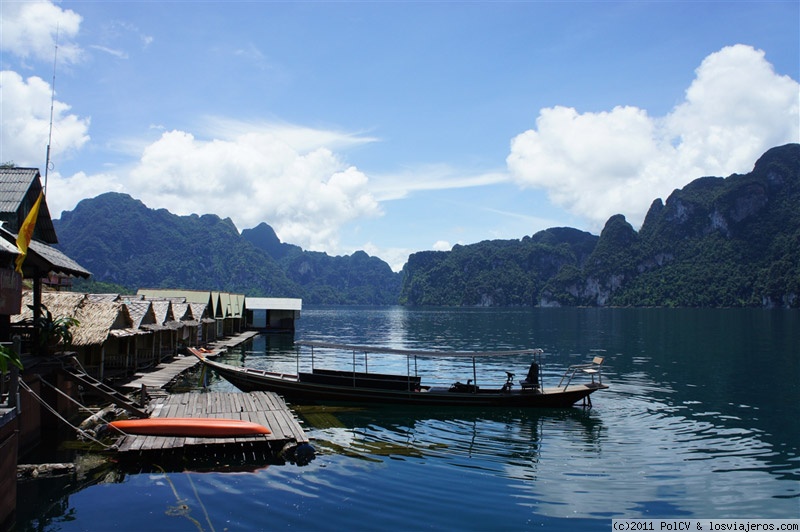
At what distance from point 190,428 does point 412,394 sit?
10175mm

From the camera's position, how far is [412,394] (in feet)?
77.9

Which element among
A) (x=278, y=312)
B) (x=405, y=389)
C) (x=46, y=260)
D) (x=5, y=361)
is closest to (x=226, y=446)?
(x=5, y=361)

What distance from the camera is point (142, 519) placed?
11695 mm

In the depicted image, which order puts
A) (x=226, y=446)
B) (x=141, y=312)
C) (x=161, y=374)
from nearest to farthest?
1. (x=226, y=446)
2. (x=161, y=374)
3. (x=141, y=312)

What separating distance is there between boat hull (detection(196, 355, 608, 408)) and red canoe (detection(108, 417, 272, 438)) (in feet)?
27.1

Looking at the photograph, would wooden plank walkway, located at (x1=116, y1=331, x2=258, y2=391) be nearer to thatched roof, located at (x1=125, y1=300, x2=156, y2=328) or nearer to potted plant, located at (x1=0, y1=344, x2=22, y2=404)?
thatched roof, located at (x1=125, y1=300, x2=156, y2=328)

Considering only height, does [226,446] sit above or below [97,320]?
below

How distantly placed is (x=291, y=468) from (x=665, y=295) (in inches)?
7794

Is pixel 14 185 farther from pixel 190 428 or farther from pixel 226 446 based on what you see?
pixel 226 446

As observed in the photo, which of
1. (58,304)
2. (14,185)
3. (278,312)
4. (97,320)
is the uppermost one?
(14,185)

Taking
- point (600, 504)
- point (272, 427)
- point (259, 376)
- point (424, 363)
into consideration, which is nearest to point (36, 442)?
point (272, 427)

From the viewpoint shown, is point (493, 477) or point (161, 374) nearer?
point (493, 477)

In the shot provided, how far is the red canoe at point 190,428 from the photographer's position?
15.6 m

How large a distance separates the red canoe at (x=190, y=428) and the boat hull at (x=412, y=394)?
8271mm
